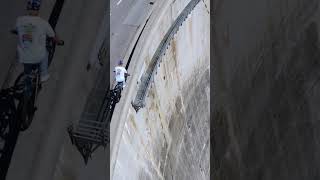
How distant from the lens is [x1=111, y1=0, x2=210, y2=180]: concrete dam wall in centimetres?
1114

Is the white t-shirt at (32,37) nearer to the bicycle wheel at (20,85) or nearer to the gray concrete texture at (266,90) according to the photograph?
the bicycle wheel at (20,85)

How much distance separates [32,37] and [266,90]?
30.6 feet

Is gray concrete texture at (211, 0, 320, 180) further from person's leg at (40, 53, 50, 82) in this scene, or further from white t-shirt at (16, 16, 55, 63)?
white t-shirt at (16, 16, 55, 63)

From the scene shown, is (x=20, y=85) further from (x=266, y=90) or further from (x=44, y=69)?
(x=266, y=90)

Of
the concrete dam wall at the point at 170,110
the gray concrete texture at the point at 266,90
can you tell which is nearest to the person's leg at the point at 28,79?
the concrete dam wall at the point at 170,110

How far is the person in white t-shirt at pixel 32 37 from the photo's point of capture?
209 inches

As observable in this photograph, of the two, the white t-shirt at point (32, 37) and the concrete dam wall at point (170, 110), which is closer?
the white t-shirt at point (32, 37)

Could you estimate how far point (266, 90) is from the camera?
13945mm

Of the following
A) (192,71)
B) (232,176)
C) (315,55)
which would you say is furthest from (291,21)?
(232,176)

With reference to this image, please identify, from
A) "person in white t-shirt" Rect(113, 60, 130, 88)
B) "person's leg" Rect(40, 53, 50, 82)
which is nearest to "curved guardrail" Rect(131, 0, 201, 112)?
"person in white t-shirt" Rect(113, 60, 130, 88)

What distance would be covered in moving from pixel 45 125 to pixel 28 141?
0.22m

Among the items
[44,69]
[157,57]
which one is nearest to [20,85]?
[44,69]

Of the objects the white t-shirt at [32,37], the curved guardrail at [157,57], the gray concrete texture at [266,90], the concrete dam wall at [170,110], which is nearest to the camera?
the white t-shirt at [32,37]

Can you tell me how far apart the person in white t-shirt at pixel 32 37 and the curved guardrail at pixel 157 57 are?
5803 mm
